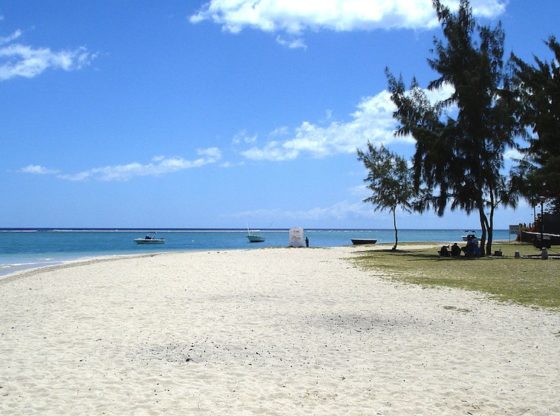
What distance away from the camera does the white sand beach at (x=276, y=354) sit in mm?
6777

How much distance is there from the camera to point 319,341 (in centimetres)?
1023

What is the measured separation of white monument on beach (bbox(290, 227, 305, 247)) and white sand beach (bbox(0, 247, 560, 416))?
38260mm

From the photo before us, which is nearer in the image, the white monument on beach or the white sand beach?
the white sand beach

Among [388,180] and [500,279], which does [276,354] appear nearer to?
[500,279]

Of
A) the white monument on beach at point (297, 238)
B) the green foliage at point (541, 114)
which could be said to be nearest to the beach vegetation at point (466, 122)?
→ the green foliage at point (541, 114)

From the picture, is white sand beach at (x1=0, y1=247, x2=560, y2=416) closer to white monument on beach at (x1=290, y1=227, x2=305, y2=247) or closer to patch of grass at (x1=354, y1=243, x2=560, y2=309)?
patch of grass at (x1=354, y1=243, x2=560, y2=309)

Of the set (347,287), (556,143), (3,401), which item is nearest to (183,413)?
(3,401)

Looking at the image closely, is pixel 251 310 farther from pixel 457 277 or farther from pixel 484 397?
pixel 457 277

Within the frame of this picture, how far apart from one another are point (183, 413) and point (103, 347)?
3.80m

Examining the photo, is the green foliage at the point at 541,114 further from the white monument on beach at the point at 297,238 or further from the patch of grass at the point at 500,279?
the white monument on beach at the point at 297,238

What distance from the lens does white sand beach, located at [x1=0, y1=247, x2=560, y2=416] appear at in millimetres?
6777

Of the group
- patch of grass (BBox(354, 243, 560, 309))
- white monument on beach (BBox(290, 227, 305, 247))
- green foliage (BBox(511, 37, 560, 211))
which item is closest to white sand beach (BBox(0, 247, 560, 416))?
patch of grass (BBox(354, 243, 560, 309))

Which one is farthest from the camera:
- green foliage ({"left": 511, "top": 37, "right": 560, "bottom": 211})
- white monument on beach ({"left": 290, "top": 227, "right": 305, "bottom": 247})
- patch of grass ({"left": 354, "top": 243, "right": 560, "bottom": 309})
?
white monument on beach ({"left": 290, "top": 227, "right": 305, "bottom": 247})

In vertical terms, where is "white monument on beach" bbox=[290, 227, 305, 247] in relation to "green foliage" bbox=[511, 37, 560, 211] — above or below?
below
